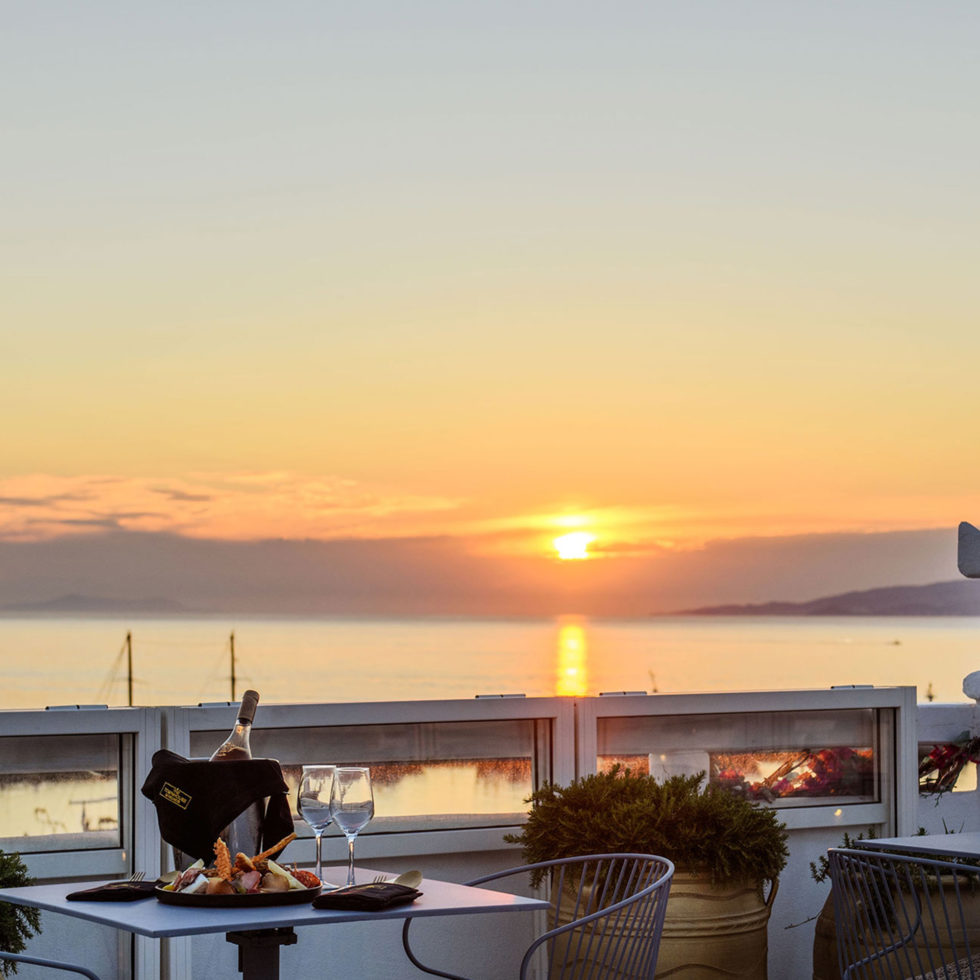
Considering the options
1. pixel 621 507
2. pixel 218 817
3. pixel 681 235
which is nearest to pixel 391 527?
pixel 621 507

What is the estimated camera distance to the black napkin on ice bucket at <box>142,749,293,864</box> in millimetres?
3018

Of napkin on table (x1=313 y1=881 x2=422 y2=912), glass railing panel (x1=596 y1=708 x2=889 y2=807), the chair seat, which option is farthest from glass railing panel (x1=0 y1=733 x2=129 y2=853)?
the chair seat

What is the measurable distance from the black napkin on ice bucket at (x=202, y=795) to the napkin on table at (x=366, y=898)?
0.93 feet

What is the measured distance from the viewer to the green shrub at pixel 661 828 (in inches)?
167

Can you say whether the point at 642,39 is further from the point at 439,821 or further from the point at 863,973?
the point at 863,973

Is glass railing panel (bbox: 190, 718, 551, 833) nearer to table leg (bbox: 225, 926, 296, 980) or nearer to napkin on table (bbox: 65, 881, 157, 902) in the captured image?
napkin on table (bbox: 65, 881, 157, 902)

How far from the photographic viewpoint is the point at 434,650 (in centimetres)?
3912

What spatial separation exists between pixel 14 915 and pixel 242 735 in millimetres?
1128

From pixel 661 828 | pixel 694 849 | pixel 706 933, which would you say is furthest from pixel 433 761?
pixel 706 933

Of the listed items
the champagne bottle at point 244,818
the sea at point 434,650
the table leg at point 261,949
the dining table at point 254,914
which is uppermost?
the champagne bottle at point 244,818

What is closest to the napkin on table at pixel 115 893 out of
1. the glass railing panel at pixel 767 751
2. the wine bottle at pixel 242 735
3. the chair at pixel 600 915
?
the wine bottle at pixel 242 735

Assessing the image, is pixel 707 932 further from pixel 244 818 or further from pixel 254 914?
pixel 254 914

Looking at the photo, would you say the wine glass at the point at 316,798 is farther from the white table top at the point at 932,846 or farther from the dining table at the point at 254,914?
the white table top at the point at 932,846

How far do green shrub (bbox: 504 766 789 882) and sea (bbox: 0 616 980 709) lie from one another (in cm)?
637
